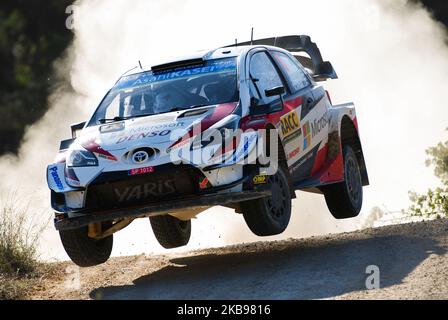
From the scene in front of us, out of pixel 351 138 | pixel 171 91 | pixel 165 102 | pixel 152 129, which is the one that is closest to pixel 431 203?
pixel 351 138

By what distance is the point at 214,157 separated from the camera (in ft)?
29.2

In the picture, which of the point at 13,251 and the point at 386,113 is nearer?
the point at 13,251

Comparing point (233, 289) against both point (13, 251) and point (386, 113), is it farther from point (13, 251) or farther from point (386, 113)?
point (386, 113)

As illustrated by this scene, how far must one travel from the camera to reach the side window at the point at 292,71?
1082cm

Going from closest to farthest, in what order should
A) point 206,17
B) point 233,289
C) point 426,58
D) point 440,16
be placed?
point 233,289 → point 206,17 → point 426,58 → point 440,16

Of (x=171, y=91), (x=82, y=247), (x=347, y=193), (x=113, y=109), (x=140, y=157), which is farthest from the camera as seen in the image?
(x=347, y=193)

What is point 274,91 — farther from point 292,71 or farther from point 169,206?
point 169,206

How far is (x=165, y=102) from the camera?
32.5ft

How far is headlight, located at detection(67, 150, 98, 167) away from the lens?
→ 9.12 m

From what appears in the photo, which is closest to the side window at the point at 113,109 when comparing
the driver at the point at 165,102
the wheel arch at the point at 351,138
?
the driver at the point at 165,102

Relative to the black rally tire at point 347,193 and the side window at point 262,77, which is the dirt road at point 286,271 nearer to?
the black rally tire at point 347,193

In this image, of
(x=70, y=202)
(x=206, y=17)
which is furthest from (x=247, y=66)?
(x=206, y=17)

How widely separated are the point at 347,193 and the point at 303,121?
1277mm

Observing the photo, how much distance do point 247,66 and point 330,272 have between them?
2235 millimetres
